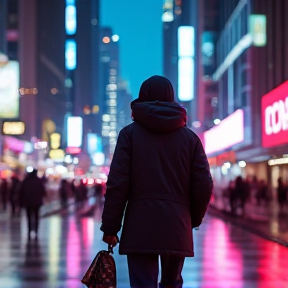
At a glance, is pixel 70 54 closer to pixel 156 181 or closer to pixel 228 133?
pixel 228 133

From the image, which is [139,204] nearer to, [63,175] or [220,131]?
[220,131]

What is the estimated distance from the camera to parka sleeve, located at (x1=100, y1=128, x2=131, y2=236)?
5.21m

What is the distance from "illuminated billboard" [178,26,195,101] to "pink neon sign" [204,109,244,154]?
154 ft

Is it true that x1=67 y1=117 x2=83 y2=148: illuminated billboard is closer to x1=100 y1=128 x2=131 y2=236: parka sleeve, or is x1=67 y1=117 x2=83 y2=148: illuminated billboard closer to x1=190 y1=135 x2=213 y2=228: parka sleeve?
x1=190 y1=135 x2=213 y2=228: parka sleeve

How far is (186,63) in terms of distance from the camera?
104500 mm

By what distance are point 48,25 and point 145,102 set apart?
115 metres

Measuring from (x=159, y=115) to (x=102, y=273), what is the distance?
1.15 metres

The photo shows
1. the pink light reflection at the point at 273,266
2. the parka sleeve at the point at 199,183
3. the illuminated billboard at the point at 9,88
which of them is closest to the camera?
the parka sleeve at the point at 199,183

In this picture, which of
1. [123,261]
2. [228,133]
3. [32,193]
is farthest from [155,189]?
[228,133]

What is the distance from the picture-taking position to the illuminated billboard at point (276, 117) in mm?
22844

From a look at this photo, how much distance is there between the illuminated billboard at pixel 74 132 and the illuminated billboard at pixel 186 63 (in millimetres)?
15860

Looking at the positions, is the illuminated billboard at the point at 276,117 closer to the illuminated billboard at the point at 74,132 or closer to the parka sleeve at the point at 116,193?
the parka sleeve at the point at 116,193

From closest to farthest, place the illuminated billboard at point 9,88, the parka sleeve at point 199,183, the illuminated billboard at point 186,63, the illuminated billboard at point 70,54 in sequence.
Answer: the parka sleeve at point 199,183, the illuminated billboard at point 9,88, the illuminated billboard at point 186,63, the illuminated billboard at point 70,54

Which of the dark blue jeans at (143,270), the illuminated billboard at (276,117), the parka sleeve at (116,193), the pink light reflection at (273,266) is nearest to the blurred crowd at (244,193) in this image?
the illuminated billboard at (276,117)
